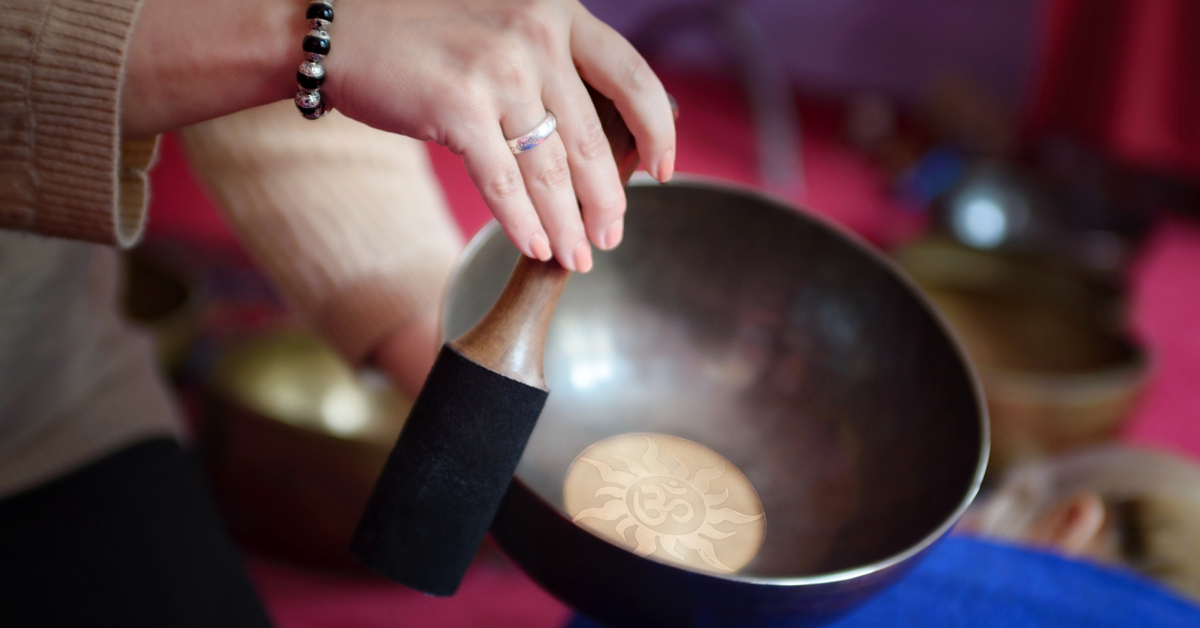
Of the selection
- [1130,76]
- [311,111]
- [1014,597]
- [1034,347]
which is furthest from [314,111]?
[1130,76]

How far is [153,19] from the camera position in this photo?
0.44m

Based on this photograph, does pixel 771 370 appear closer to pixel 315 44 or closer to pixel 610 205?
pixel 610 205

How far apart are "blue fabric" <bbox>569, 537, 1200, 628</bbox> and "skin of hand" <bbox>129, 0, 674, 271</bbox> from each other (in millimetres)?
331

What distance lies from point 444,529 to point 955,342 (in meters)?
0.32

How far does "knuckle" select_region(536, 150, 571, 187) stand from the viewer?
410 mm

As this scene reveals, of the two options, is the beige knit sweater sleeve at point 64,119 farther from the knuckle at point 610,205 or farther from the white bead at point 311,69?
the knuckle at point 610,205

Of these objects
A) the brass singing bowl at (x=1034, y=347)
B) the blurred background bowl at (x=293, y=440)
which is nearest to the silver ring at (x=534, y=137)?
the blurred background bowl at (x=293, y=440)

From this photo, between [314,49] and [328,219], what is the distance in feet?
0.94

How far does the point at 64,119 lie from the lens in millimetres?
444

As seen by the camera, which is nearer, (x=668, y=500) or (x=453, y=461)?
(x=453, y=461)

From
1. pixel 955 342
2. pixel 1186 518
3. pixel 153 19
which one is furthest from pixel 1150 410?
pixel 153 19

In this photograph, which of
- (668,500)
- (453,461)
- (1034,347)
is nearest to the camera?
(453,461)

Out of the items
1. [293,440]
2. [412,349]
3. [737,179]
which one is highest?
[412,349]

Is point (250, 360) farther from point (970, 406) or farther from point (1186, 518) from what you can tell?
point (1186, 518)
